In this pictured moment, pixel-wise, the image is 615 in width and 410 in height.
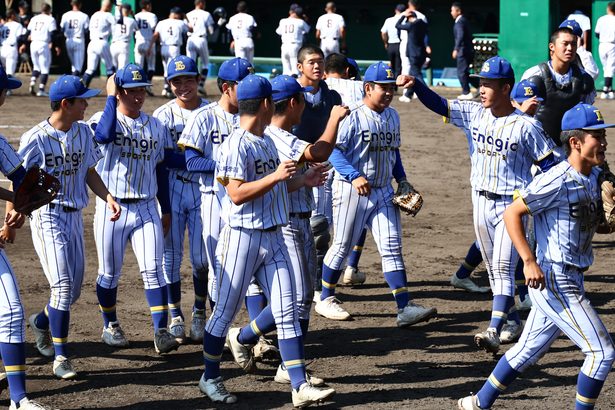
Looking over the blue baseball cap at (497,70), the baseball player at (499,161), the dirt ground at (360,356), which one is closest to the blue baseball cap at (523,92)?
the baseball player at (499,161)

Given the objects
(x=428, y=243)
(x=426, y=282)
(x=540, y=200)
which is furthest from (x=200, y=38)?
(x=540, y=200)

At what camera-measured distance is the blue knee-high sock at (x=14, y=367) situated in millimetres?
5926

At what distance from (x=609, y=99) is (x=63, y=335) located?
56.0 ft

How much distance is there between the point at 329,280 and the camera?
8.46m

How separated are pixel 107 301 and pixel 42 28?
53.8 feet


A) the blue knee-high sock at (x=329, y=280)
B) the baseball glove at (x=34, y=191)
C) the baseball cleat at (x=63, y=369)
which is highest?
the baseball glove at (x=34, y=191)

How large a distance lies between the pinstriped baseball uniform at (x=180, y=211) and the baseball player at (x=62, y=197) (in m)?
0.79

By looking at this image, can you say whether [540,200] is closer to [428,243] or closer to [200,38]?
[428,243]

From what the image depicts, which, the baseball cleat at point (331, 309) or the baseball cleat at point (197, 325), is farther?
the baseball cleat at point (331, 309)

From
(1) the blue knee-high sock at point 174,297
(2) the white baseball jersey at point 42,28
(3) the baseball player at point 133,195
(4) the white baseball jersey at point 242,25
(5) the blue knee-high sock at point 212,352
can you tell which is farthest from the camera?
(4) the white baseball jersey at point 242,25

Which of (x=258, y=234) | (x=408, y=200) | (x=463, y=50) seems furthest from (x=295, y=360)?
(x=463, y=50)

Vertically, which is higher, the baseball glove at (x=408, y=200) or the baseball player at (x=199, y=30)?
the baseball player at (x=199, y=30)

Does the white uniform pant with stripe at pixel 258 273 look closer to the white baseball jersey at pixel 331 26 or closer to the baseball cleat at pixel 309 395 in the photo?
the baseball cleat at pixel 309 395

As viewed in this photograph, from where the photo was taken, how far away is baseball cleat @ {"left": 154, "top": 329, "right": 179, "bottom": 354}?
7.31 metres
